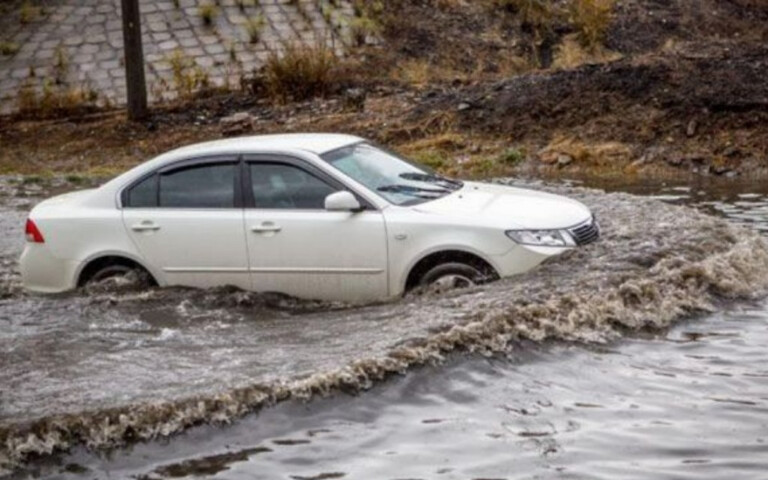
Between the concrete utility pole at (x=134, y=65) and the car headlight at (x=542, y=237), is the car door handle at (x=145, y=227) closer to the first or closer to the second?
the car headlight at (x=542, y=237)

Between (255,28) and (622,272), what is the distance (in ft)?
62.3

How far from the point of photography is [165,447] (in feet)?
24.9

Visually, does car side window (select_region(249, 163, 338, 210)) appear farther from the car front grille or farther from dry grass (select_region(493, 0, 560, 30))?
dry grass (select_region(493, 0, 560, 30))

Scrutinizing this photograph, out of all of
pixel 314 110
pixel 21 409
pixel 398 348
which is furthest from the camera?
pixel 314 110

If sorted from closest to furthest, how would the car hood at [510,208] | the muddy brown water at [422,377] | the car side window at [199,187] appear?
1. the muddy brown water at [422,377]
2. the car hood at [510,208]
3. the car side window at [199,187]

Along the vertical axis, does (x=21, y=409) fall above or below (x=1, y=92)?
below

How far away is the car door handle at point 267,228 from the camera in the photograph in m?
10.9

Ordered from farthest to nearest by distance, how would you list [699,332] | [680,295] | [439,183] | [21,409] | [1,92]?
[1,92]
[439,183]
[680,295]
[699,332]
[21,409]

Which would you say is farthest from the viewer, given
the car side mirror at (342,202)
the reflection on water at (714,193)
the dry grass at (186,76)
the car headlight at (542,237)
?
the dry grass at (186,76)

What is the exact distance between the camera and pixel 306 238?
1077cm

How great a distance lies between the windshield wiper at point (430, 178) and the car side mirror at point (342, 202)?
841 mm

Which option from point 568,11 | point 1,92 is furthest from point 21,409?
point 568,11

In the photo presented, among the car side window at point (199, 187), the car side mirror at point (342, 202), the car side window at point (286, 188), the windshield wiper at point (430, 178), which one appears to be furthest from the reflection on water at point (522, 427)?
the car side window at point (199, 187)

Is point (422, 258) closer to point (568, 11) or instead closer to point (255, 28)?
point (255, 28)
